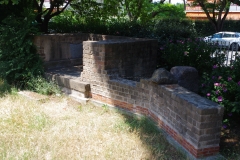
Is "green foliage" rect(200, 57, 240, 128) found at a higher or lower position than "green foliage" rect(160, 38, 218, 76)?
lower

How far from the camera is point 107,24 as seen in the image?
36.9ft

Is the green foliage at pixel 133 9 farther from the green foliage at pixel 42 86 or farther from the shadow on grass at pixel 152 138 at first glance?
the shadow on grass at pixel 152 138

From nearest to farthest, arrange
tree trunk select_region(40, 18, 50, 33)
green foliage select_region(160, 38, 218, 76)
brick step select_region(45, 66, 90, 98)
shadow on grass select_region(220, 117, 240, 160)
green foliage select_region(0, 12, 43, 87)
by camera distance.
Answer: shadow on grass select_region(220, 117, 240, 160), brick step select_region(45, 66, 90, 98), green foliage select_region(160, 38, 218, 76), green foliage select_region(0, 12, 43, 87), tree trunk select_region(40, 18, 50, 33)

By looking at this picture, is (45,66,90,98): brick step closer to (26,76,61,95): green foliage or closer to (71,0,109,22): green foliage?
(26,76,61,95): green foliage

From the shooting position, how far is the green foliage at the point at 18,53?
8.05 metres

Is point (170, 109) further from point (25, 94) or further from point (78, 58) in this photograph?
point (78, 58)

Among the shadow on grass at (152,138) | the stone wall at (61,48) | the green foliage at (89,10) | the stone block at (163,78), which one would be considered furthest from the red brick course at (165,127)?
the green foliage at (89,10)

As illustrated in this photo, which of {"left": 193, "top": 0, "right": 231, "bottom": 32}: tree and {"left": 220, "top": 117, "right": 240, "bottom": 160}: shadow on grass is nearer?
{"left": 220, "top": 117, "right": 240, "bottom": 160}: shadow on grass

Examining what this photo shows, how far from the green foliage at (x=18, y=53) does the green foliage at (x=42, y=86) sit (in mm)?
183

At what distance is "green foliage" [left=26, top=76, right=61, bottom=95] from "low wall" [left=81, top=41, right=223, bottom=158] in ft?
3.31

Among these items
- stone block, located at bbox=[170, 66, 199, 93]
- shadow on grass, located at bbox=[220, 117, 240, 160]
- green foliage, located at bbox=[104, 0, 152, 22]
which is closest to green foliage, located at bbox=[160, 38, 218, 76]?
stone block, located at bbox=[170, 66, 199, 93]

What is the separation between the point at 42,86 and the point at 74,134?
3.04 meters

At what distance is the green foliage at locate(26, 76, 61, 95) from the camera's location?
25.1 ft

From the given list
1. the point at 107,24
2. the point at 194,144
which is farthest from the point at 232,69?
the point at 107,24
